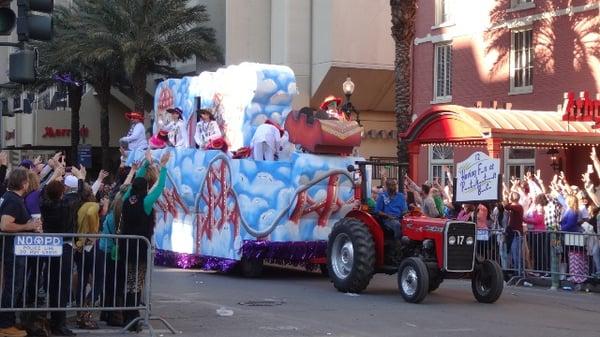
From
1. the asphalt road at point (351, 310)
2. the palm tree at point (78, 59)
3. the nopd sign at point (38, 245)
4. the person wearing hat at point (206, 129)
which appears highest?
the palm tree at point (78, 59)

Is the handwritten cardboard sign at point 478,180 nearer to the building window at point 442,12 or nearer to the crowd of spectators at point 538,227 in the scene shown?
the crowd of spectators at point 538,227

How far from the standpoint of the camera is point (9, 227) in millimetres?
10312

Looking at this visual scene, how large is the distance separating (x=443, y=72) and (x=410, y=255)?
17.1m

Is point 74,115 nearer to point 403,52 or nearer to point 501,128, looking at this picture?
point 403,52

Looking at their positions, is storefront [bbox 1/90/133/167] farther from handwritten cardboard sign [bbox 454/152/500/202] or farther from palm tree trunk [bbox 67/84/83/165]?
handwritten cardboard sign [bbox 454/152/500/202]

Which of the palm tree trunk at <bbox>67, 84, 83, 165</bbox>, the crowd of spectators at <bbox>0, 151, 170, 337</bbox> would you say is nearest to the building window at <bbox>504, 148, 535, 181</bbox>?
the crowd of spectators at <bbox>0, 151, 170, 337</bbox>

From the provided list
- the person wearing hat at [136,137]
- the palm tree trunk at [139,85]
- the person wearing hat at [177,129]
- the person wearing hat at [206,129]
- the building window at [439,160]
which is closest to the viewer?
the person wearing hat at [206,129]

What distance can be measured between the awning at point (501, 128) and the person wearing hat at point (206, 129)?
20.2 feet

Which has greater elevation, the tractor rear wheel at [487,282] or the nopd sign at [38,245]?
the nopd sign at [38,245]

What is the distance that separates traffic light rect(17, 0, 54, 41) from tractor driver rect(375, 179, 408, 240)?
5.92 m

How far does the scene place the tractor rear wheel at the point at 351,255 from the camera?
15078 millimetres

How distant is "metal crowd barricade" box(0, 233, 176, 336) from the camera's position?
10.4 metres

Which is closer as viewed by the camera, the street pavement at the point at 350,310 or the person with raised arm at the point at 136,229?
the person with raised arm at the point at 136,229

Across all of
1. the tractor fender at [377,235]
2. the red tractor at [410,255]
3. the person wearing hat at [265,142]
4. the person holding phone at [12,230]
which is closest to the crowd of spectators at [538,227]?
the tractor fender at [377,235]
